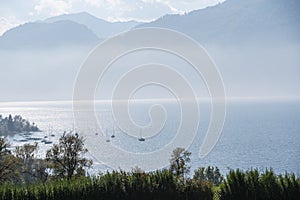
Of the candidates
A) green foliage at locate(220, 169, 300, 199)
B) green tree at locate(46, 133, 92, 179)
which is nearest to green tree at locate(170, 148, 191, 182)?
green foliage at locate(220, 169, 300, 199)

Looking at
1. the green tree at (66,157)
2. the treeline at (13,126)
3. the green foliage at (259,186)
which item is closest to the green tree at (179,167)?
the green foliage at (259,186)

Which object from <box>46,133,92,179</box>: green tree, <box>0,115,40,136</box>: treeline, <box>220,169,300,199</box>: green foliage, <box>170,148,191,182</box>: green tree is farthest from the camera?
<box>0,115,40,136</box>: treeline

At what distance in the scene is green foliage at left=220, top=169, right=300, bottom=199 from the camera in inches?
342

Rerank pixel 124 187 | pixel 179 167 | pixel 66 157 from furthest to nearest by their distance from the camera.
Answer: pixel 66 157 → pixel 179 167 → pixel 124 187

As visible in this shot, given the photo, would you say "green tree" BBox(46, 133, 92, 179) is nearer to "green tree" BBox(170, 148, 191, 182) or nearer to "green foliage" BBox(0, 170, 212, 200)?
→ "green tree" BBox(170, 148, 191, 182)

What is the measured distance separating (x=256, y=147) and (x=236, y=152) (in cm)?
709

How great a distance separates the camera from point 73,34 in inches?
7790

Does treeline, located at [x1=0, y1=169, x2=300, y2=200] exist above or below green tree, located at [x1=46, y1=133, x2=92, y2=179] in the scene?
below

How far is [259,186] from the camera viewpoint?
8797mm


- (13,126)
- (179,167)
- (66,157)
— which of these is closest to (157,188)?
(179,167)

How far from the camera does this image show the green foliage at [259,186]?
28.5ft

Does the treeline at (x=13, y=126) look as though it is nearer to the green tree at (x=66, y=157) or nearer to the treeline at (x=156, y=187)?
the green tree at (x=66, y=157)

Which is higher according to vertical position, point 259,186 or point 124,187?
point 124,187

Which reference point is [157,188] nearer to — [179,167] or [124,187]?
[124,187]
